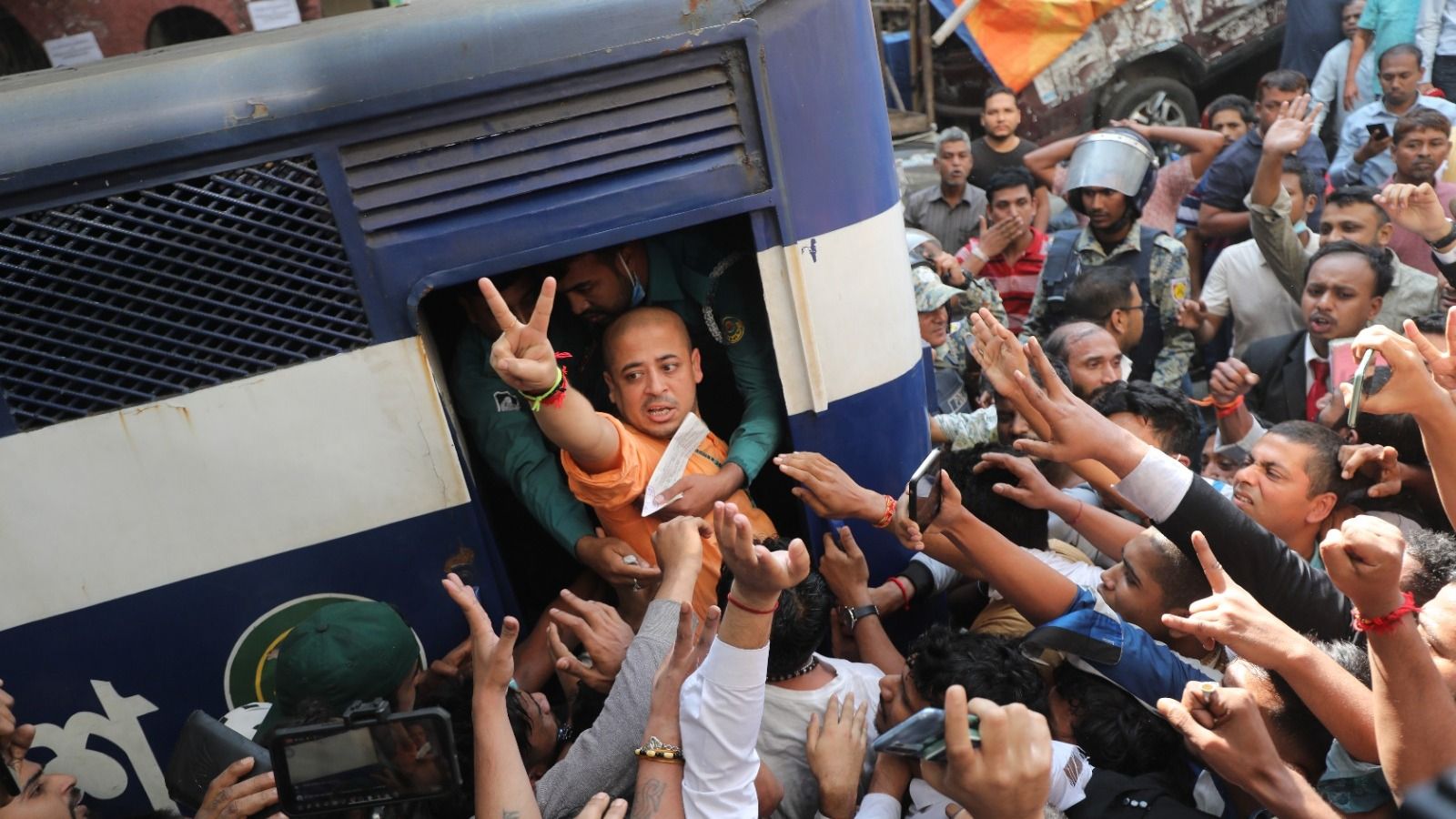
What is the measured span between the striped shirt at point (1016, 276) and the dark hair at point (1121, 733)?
3130 millimetres

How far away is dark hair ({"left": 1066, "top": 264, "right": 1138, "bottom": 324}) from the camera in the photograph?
465 cm

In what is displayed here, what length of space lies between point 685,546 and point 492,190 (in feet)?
3.02

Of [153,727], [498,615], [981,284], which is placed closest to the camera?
[153,727]

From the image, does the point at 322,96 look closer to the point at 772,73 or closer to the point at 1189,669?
the point at 772,73

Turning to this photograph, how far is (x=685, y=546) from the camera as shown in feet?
8.82

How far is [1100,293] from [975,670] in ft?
8.17

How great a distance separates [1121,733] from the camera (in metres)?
2.66

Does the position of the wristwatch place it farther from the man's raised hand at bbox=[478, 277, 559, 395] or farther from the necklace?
the man's raised hand at bbox=[478, 277, 559, 395]

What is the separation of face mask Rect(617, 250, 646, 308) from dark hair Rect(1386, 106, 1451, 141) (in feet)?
14.6

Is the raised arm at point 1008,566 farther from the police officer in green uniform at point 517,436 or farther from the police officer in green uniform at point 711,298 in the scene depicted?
the police officer in green uniform at point 517,436

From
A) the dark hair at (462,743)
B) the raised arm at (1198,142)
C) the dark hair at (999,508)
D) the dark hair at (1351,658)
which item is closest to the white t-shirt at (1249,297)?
the raised arm at (1198,142)

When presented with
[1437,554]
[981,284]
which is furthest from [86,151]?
[981,284]

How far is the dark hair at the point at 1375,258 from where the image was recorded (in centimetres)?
440

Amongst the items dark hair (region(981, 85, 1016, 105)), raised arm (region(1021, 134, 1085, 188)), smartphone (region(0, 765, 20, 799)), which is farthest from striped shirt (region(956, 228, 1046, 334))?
smartphone (region(0, 765, 20, 799))
